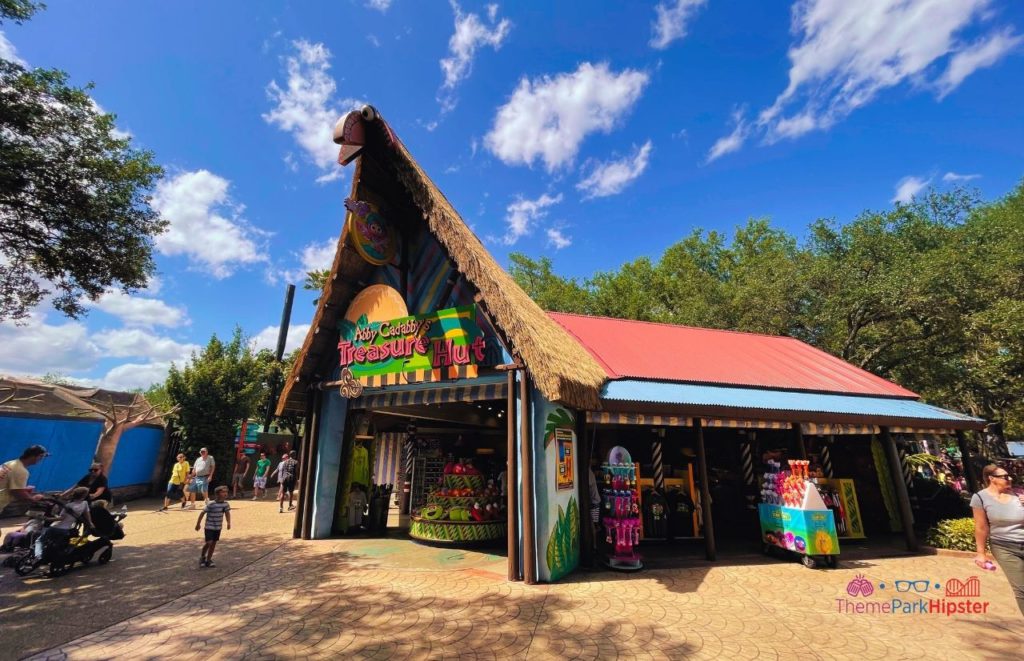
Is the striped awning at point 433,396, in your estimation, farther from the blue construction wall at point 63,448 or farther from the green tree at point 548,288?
the green tree at point 548,288

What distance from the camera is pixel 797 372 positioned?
463 inches

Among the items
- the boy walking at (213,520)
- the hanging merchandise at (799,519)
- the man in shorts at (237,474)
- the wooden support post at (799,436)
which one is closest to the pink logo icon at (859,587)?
the hanging merchandise at (799,519)

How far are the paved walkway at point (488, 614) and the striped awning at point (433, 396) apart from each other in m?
2.99

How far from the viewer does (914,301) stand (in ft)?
58.7

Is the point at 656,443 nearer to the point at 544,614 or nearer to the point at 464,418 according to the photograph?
the point at 464,418

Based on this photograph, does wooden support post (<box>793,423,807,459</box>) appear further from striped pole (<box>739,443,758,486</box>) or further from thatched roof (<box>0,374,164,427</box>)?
thatched roof (<box>0,374,164,427</box>)

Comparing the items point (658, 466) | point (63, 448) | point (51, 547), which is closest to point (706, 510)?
point (658, 466)

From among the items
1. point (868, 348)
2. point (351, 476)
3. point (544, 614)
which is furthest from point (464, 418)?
point (868, 348)

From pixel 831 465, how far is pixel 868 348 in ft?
39.8

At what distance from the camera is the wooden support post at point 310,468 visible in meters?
9.63

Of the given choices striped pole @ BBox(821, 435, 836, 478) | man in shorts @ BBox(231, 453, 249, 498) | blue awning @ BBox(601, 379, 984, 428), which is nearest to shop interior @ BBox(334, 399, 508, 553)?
blue awning @ BBox(601, 379, 984, 428)

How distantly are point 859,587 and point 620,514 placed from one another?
3795 millimetres

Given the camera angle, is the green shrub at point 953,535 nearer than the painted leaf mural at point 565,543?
No

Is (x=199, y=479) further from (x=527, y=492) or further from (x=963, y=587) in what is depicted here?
(x=963, y=587)
